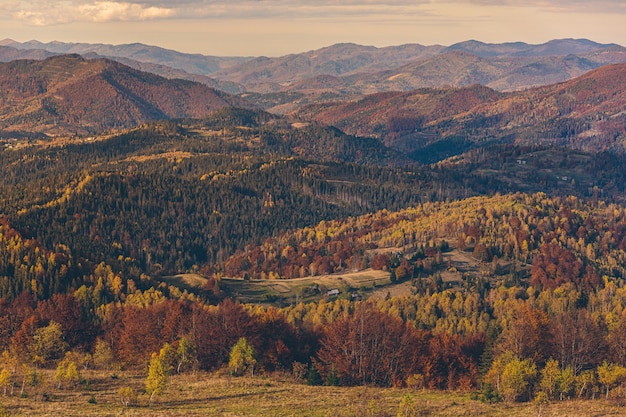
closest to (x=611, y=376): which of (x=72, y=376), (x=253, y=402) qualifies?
(x=253, y=402)

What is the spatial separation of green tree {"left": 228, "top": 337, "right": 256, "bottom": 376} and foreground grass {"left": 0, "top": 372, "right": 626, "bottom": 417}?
6267 millimetres

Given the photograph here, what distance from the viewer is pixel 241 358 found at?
128750mm

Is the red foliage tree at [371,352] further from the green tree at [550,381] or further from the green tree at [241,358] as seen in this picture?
the green tree at [550,381]

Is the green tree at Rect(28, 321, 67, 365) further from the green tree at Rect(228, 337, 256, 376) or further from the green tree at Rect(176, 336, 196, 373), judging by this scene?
the green tree at Rect(228, 337, 256, 376)

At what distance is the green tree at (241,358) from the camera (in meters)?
128

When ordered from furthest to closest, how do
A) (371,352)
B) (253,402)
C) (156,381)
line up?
(371,352), (253,402), (156,381)

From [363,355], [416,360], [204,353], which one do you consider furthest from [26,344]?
[416,360]

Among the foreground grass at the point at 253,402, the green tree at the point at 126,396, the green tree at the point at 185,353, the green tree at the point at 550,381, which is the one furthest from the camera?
the green tree at the point at 185,353

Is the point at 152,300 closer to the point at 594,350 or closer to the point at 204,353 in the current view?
the point at 204,353

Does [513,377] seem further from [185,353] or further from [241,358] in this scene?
[185,353]

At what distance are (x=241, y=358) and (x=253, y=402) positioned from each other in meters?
21.9

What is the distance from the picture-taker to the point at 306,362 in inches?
5531

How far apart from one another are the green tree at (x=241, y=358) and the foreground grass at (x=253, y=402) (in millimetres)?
6267

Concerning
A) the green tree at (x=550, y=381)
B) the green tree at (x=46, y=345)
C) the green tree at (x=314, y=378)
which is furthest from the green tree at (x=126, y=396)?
the green tree at (x=550, y=381)
